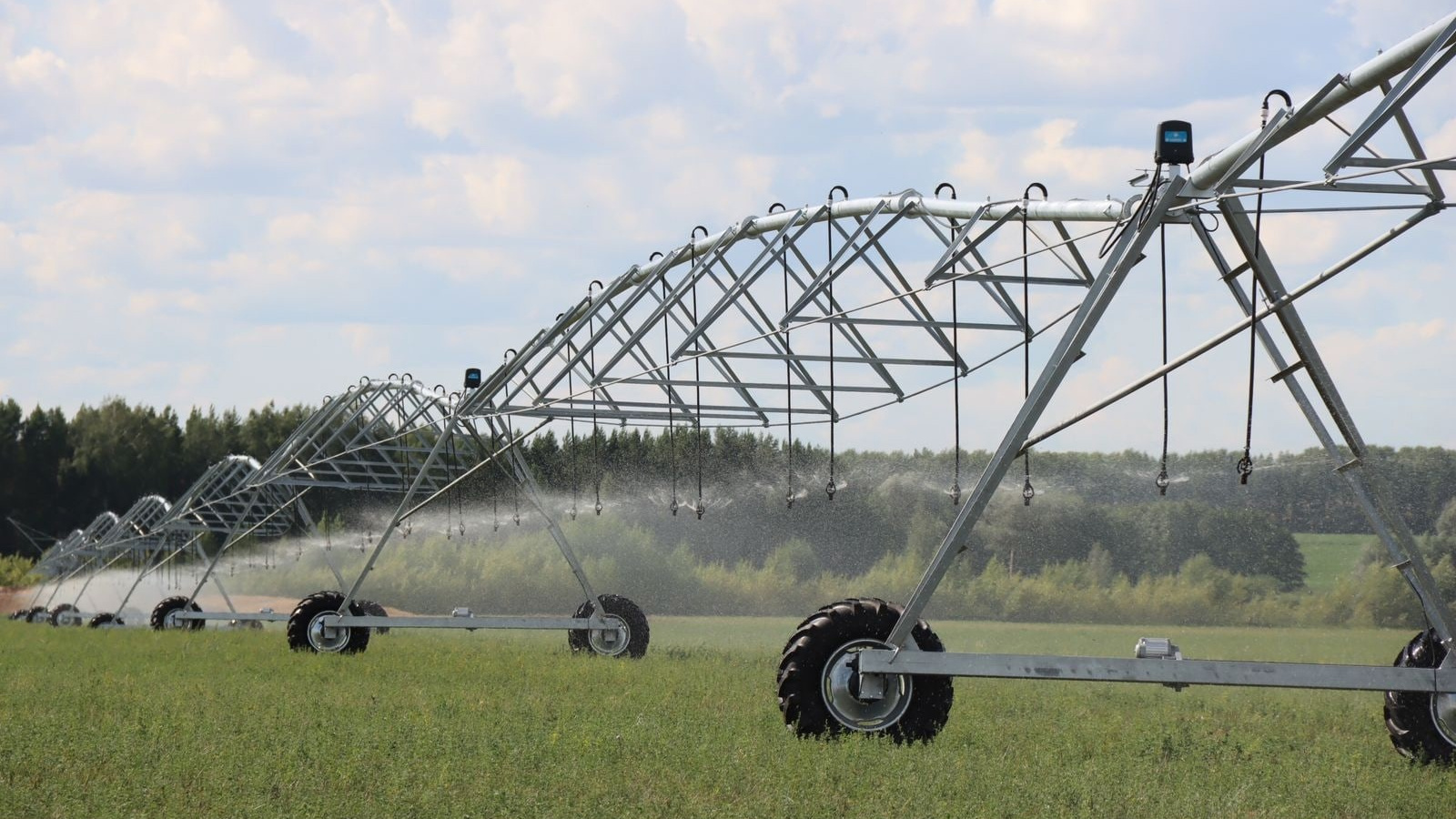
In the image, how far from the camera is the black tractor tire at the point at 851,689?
969 cm

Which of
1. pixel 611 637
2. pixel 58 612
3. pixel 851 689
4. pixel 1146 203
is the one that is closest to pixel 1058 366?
pixel 1146 203

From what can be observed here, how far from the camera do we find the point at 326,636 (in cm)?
2017

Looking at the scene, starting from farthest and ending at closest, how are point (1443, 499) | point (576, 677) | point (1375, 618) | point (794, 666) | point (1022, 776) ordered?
point (1443, 499) < point (1375, 618) < point (576, 677) < point (794, 666) < point (1022, 776)

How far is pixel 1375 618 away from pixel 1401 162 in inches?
818

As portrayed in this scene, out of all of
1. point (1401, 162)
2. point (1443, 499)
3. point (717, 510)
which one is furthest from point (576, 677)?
point (717, 510)

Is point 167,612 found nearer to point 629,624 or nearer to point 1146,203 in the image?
point 629,624

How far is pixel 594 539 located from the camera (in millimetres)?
37375

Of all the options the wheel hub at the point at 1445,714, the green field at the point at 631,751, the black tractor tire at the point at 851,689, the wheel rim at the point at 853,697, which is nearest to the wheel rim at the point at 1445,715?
the wheel hub at the point at 1445,714

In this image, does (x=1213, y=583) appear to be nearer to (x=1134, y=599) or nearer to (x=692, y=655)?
(x=1134, y=599)

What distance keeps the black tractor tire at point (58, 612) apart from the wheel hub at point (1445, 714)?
32554mm

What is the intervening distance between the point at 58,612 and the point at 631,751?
31.3 meters

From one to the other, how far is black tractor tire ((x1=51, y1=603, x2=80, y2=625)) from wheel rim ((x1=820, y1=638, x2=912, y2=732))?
100 feet

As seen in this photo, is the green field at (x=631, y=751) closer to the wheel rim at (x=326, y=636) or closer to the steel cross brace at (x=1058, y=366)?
the steel cross brace at (x=1058, y=366)

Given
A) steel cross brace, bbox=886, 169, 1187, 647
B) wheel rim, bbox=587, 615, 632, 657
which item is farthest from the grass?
steel cross brace, bbox=886, 169, 1187, 647
